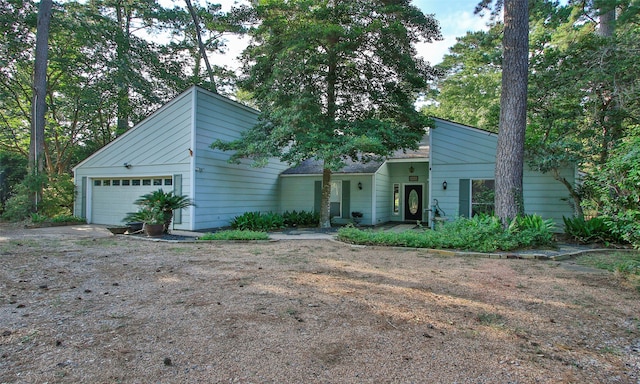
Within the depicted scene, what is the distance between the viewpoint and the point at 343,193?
45.5 feet

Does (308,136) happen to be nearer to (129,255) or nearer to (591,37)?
(129,255)

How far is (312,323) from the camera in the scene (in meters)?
2.99

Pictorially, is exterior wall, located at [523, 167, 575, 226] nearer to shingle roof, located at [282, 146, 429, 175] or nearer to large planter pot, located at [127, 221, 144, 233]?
shingle roof, located at [282, 146, 429, 175]

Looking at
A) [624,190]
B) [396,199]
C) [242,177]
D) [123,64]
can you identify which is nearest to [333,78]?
[242,177]

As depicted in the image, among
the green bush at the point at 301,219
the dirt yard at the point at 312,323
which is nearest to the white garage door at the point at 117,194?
the green bush at the point at 301,219

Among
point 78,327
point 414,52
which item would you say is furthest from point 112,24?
point 78,327

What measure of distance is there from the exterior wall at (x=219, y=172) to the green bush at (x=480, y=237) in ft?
18.4

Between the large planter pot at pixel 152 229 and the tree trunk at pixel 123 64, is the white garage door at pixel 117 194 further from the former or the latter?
the tree trunk at pixel 123 64

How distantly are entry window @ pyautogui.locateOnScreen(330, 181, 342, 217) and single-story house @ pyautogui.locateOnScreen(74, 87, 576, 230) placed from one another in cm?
4

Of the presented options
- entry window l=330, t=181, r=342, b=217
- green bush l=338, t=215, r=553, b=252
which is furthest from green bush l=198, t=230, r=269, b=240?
entry window l=330, t=181, r=342, b=217

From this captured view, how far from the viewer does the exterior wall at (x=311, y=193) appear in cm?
1346

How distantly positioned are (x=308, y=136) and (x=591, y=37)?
27.8ft

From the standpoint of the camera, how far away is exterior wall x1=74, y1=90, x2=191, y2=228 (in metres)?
10.9

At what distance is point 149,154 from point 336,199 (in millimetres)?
7125
